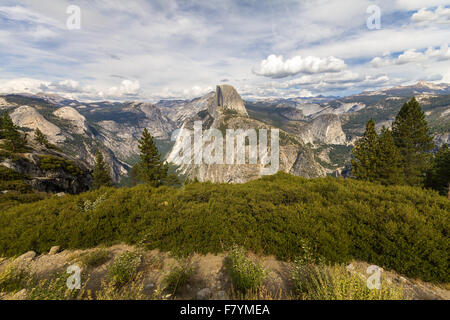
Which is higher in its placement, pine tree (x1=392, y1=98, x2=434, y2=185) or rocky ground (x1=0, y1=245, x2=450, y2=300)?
pine tree (x1=392, y1=98, x2=434, y2=185)

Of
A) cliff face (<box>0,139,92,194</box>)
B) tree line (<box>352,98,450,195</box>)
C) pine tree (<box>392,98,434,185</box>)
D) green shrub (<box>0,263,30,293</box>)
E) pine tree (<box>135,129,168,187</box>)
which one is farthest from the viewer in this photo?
pine tree (<box>135,129,168,187</box>)

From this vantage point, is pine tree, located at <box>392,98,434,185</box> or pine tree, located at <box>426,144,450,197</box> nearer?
pine tree, located at <box>426,144,450,197</box>

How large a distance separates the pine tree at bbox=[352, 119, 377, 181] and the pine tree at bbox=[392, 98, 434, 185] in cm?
532

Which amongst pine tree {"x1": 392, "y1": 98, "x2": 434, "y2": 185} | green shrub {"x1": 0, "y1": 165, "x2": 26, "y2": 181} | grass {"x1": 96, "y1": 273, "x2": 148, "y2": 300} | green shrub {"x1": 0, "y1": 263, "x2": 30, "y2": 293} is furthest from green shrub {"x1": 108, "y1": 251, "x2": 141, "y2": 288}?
pine tree {"x1": 392, "y1": 98, "x2": 434, "y2": 185}

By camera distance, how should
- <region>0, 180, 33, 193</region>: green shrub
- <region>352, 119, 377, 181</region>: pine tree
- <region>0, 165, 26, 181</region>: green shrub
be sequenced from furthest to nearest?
<region>352, 119, 377, 181</region>: pine tree → <region>0, 165, 26, 181</region>: green shrub → <region>0, 180, 33, 193</region>: green shrub

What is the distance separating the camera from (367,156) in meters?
30.9

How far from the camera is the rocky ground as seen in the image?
5.37m

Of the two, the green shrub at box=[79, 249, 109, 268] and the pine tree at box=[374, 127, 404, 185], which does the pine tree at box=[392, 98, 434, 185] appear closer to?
the pine tree at box=[374, 127, 404, 185]

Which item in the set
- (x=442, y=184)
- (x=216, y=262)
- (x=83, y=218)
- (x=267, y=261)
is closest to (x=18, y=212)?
(x=83, y=218)

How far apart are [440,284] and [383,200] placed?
4207mm

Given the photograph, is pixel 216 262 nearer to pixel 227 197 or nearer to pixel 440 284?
pixel 227 197

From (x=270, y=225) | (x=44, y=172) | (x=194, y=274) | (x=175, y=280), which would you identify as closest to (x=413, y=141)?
(x=270, y=225)
